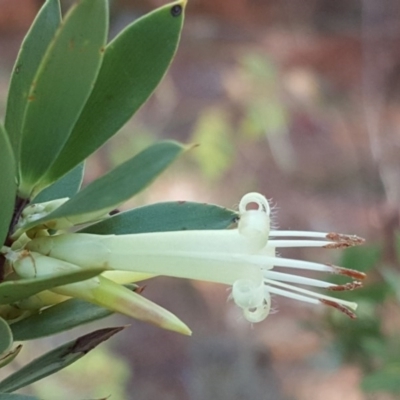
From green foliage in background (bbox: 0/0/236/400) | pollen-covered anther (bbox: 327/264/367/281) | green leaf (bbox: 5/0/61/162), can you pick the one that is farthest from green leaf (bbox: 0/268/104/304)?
pollen-covered anther (bbox: 327/264/367/281)

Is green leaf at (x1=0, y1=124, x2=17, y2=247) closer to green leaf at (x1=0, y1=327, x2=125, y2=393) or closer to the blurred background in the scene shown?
green leaf at (x1=0, y1=327, x2=125, y2=393)

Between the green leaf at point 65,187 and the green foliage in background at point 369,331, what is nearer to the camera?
the green leaf at point 65,187

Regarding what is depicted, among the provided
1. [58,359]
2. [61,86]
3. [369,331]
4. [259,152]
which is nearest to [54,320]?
[58,359]

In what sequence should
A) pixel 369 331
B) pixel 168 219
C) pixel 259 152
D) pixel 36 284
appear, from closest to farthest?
pixel 36 284, pixel 168 219, pixel 369 331, pixel 259 152

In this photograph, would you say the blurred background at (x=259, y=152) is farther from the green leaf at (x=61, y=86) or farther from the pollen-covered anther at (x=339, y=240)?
the green leaf at (x=61, y=86)

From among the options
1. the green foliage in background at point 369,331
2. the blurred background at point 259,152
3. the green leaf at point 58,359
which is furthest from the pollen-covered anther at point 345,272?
the blurred background at point 259,152

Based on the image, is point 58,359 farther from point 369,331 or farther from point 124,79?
point 369,331
